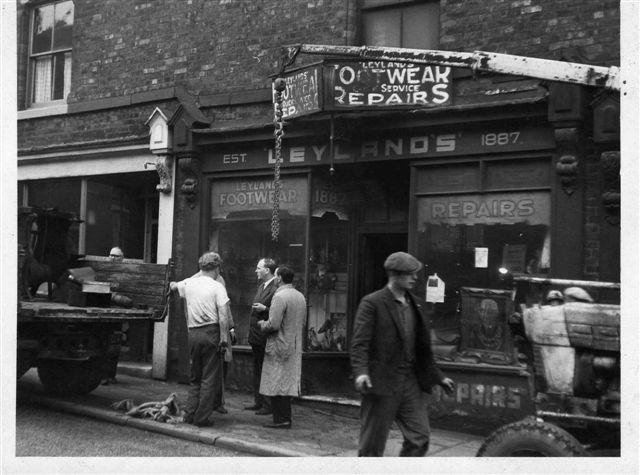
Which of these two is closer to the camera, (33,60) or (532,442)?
(532,442)

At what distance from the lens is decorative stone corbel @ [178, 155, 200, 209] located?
37.0 ft

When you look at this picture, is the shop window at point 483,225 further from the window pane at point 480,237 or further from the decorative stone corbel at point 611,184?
the decorative stone corbel at point 611,184

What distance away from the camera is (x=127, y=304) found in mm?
9328

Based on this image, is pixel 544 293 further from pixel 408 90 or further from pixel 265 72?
pixel 265 72

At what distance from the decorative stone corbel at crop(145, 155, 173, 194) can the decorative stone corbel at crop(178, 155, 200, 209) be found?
0.24 meters

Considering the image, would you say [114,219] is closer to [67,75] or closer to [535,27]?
[67,75]

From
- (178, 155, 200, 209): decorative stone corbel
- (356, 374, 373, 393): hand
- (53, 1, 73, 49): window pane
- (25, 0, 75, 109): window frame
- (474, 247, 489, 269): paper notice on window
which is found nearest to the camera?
(356, 374, 373, 393): hand

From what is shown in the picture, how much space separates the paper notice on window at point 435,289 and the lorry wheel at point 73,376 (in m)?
4.06

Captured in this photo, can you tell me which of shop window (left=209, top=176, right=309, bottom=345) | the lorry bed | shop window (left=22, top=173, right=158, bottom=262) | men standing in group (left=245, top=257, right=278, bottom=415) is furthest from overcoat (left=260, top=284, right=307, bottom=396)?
shop window (left=22, top=173, right=158, bottom=262)

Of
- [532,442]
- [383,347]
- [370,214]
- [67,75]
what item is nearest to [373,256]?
[370,214]

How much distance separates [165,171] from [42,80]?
12.4 feet

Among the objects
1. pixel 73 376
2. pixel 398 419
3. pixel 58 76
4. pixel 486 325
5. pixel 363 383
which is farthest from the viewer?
pixel 58 76

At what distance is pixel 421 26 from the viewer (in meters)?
9.85

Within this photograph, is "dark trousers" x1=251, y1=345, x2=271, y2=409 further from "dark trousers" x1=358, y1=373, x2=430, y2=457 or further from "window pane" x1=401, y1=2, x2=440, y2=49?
"window pane" x1=401, y1=2, x2=440, y2=49
